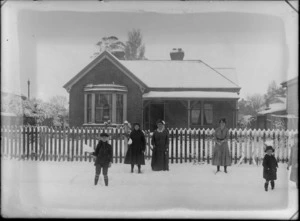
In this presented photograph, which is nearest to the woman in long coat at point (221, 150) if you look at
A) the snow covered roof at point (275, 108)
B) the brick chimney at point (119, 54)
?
the snow covered roof at point (275, 108)

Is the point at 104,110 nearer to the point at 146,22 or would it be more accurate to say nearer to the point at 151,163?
the point at 151,163

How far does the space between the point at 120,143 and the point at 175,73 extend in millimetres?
1661

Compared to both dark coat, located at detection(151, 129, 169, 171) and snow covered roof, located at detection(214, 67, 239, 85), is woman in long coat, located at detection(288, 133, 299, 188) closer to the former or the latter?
snow covered roof, located at detection(214, 67, 239, 85)

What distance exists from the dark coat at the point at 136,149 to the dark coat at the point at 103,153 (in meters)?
0.57

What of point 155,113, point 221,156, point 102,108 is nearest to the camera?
point 155,113

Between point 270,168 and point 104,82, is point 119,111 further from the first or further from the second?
point 270,168

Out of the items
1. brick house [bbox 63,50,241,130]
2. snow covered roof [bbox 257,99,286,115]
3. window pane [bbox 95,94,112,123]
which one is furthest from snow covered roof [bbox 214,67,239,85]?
window pane [bbox 95,94,112,123]

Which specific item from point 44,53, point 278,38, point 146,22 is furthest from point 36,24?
point 278,38

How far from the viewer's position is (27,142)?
6621 millimetres

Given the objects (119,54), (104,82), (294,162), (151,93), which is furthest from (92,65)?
(294,162)

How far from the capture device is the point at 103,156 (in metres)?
6.27

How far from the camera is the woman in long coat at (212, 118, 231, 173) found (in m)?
6.68

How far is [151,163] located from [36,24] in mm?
3259

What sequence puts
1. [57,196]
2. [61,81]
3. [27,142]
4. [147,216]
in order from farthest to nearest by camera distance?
[27,142]
[61,81]
[57,196]
[147,216]
